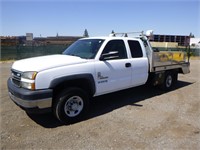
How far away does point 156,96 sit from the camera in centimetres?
650

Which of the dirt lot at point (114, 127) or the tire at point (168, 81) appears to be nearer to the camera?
the dirt lot at point (114, 127)

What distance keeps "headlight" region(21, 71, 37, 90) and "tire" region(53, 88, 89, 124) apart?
585 millimetres

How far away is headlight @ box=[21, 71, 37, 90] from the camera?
3.72 meters

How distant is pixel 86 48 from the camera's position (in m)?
5.06

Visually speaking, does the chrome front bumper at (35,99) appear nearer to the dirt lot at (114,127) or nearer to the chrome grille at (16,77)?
the chrome grille at (16,77)

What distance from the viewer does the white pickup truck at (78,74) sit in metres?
3.80

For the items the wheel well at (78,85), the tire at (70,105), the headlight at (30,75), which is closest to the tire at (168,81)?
the wheel well at (78,85)

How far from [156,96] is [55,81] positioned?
381 cm

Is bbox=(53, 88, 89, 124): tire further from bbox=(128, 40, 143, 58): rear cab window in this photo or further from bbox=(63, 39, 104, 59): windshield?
bbox=(128, 40, 143, 58): rear cab window

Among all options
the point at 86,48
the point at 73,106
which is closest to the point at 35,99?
the point at 73,106

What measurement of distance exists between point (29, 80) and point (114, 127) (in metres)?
1.94

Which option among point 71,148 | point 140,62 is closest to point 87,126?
point 71,148

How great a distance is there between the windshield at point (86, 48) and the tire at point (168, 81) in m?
Result: 3.20

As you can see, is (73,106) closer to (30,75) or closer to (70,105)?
(70,105)
